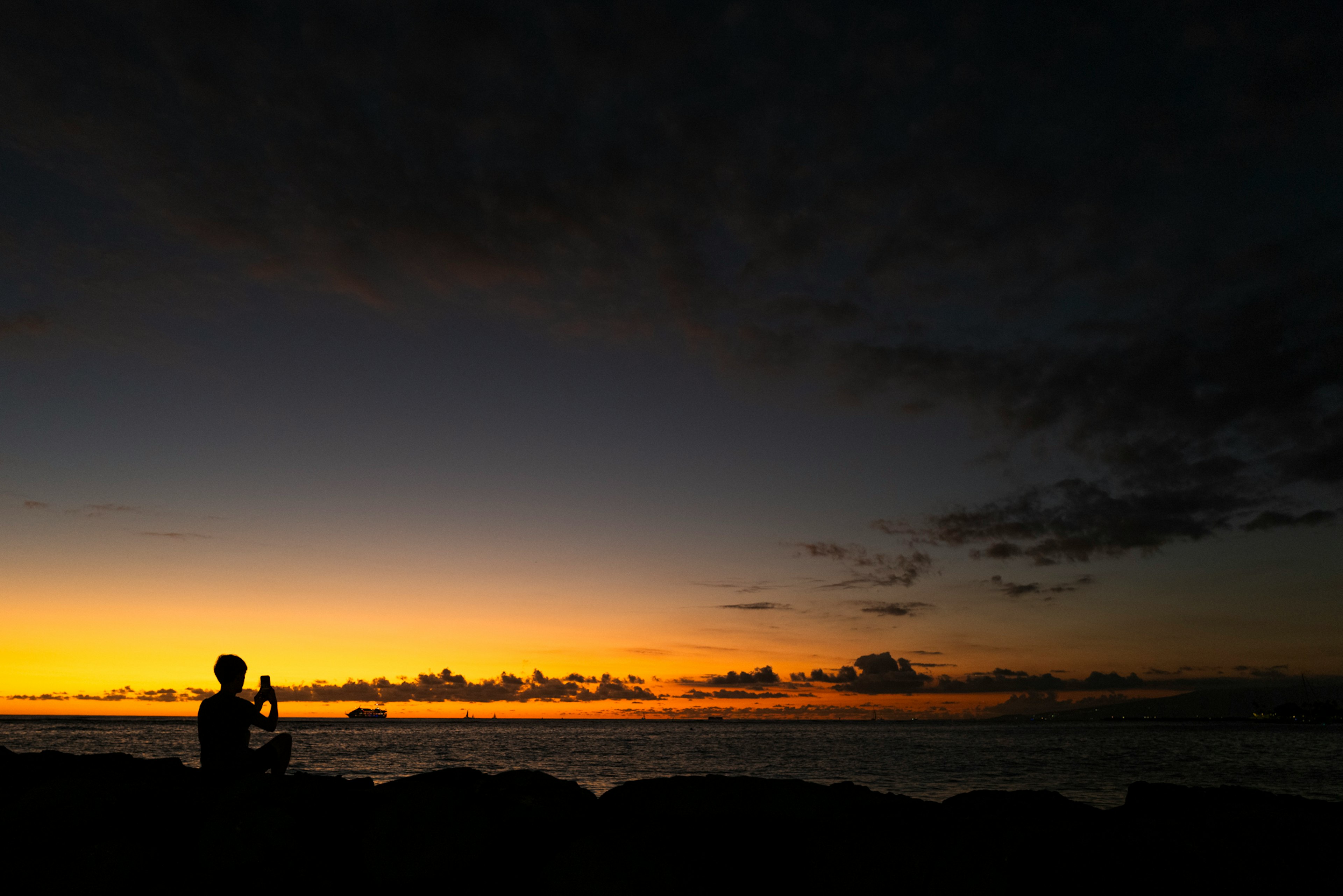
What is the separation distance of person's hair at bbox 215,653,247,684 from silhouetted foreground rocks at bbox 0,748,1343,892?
117 centimetres

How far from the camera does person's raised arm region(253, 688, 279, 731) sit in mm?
8336

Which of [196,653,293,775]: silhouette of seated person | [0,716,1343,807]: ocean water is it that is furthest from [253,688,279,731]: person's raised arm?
[0,716,1343,807]: ocean water

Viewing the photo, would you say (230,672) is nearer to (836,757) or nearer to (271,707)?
(271,707)

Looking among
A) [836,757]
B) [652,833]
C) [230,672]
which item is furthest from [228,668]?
[836,757]

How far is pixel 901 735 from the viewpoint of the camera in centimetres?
13912

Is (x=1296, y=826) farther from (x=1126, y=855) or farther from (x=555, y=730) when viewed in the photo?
(x=555, y=730)

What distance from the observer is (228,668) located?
806 centimetres

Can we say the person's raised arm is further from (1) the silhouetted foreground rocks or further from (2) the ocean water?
(2) the ocean water

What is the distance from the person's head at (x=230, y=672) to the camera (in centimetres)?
802

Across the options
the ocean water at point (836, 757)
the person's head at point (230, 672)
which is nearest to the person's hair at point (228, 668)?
the person's head at point (230, 672)

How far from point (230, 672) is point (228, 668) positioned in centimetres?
5

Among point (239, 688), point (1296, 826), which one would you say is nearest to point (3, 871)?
point (239, 688)

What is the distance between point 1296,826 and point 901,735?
145m

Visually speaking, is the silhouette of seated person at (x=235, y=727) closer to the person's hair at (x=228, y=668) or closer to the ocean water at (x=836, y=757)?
the person's hair at (x=228, y=668)
